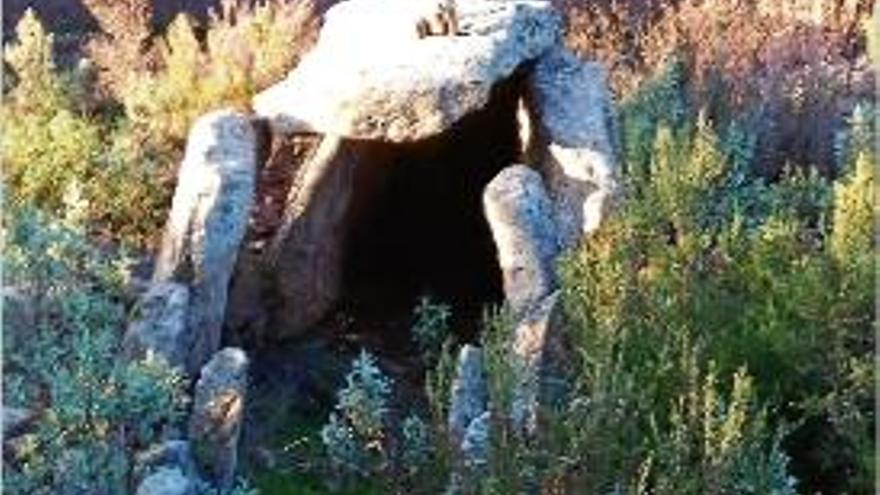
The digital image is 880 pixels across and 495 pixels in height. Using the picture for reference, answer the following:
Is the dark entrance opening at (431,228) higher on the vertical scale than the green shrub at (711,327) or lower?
lower

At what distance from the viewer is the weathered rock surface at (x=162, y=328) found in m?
5.69

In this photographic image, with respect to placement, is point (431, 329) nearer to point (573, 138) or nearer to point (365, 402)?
point (573, 138)

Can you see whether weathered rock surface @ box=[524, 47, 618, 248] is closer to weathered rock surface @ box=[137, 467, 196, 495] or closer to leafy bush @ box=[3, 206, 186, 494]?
leafy bush @ box=[3, 206, 186, 494]

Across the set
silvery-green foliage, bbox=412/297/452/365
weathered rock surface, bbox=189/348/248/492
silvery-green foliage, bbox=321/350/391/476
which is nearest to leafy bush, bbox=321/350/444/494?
silvery-green foliage, bbox=321/350/391/476

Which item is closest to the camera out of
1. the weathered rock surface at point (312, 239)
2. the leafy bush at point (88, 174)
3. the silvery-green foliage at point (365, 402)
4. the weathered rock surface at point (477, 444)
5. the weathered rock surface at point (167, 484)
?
the weathered rock surface at point (477, 444)

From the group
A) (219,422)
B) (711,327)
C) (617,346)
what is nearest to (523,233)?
(711,327)

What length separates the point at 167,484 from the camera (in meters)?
4.90

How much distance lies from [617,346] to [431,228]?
2616mm

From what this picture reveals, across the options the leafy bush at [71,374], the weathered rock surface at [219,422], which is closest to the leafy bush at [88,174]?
the leafy bush at [71,374]

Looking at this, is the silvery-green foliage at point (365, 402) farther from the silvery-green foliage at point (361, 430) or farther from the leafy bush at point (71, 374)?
the leafy bush at point (71, 374)

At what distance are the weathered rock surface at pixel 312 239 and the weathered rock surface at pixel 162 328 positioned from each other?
742mm

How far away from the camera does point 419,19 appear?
22.2ft

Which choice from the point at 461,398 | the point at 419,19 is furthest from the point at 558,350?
the point at 419,19

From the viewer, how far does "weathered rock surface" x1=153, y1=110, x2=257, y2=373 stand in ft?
19.6
